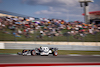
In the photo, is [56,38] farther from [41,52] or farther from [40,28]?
[41,52]

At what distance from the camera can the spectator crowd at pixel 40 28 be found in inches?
545

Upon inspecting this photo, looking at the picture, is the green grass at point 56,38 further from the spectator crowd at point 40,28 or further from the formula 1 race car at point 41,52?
the formula 1 race car at point 41,52

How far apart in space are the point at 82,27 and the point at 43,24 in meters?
3.72

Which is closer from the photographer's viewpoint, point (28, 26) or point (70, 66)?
point (70, 66)

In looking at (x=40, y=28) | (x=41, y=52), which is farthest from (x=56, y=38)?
(x=41, y=52)

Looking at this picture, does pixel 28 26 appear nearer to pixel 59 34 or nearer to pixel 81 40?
pixel 59 34

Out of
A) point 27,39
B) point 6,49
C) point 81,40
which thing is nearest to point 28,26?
point 27,39

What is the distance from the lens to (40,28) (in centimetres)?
1465

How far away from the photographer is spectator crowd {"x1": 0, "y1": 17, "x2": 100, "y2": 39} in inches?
545

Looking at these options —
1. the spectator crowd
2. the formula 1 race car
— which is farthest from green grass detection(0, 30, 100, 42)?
the formula 1 race car

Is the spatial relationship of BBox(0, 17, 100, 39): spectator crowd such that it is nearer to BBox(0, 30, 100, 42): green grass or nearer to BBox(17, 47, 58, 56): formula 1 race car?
BBox(0, 30, 100, 42): green grass

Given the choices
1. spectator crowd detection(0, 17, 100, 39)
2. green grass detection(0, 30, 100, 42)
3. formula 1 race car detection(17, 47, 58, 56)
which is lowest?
formula 1 race car detection(17, 47, 58, 56)

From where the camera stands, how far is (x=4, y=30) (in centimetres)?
1380

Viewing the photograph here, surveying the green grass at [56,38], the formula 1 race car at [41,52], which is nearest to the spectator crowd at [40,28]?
the green grass at [56,38]
